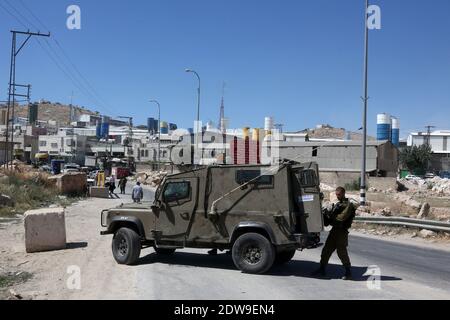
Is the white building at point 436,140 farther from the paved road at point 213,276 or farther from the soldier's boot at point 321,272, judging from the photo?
the soldier's boot at point 321,272

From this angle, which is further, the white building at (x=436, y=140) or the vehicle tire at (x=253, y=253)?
the white building at (x=436, y=140)

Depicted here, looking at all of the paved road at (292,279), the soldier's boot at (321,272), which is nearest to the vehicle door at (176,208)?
the paved road at (292,279)

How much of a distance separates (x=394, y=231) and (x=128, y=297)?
520 inches

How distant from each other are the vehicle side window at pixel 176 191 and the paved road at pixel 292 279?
143cm

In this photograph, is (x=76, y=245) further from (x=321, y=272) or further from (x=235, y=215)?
(x=321, y=272)

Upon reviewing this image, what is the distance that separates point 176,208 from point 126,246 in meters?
1.38

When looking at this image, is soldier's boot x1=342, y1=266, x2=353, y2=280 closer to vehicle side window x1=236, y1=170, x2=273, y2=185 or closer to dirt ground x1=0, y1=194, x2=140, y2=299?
vehicle side window x1=236, y1=170, x2=273, y2=185

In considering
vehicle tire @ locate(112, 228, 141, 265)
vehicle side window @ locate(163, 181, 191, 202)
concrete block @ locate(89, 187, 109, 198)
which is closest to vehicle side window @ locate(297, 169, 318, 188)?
vehicle side window @ locate(163, 181, 191, 202)

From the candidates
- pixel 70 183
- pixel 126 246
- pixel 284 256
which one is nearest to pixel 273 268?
pixel 284 256

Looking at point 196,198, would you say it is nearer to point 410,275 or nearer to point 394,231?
point 410,275

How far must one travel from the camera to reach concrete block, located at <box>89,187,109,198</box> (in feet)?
121

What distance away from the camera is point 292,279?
9633 millimetres

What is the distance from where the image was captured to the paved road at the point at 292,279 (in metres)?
8.27
